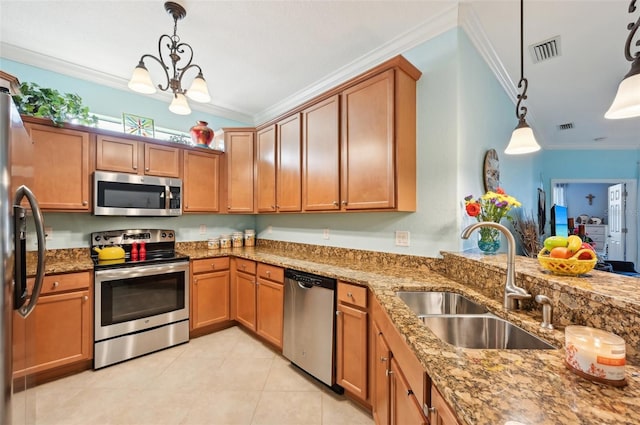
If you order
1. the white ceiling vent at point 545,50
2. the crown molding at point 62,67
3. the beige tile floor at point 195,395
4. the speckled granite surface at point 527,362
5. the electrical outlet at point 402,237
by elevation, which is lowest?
the beige tile floor at point 195,395

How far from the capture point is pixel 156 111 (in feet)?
10.5

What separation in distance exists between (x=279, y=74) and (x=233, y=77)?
532mm

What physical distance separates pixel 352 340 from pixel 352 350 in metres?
0.07

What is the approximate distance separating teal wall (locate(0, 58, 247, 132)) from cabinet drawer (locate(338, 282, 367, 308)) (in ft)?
9.98

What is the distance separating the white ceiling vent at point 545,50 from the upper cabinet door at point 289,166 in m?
2.27

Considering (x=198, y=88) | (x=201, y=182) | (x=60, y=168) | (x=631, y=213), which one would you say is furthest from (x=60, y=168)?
(x=631, y=213)

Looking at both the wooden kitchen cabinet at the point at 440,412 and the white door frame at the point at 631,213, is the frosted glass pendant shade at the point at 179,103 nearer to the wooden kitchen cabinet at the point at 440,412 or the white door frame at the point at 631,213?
the wooden kitchen cabinet at the point at 440,412

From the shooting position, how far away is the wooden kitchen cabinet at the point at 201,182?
3119 mm

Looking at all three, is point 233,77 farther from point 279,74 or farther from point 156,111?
point 156,111

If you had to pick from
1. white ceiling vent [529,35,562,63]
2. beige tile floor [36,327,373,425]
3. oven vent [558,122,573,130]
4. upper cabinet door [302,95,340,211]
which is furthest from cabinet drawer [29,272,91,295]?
oven vent [558,122,573,130]

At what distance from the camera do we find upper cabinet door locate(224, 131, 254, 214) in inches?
132

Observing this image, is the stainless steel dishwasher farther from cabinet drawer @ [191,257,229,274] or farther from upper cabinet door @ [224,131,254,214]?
upper cabinet door @ [224,131,254,214]

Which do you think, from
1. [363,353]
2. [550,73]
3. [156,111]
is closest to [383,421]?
[363,353]

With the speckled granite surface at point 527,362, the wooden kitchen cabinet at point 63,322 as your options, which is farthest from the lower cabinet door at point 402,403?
the wooden kitchen cabinet at point 63,322
